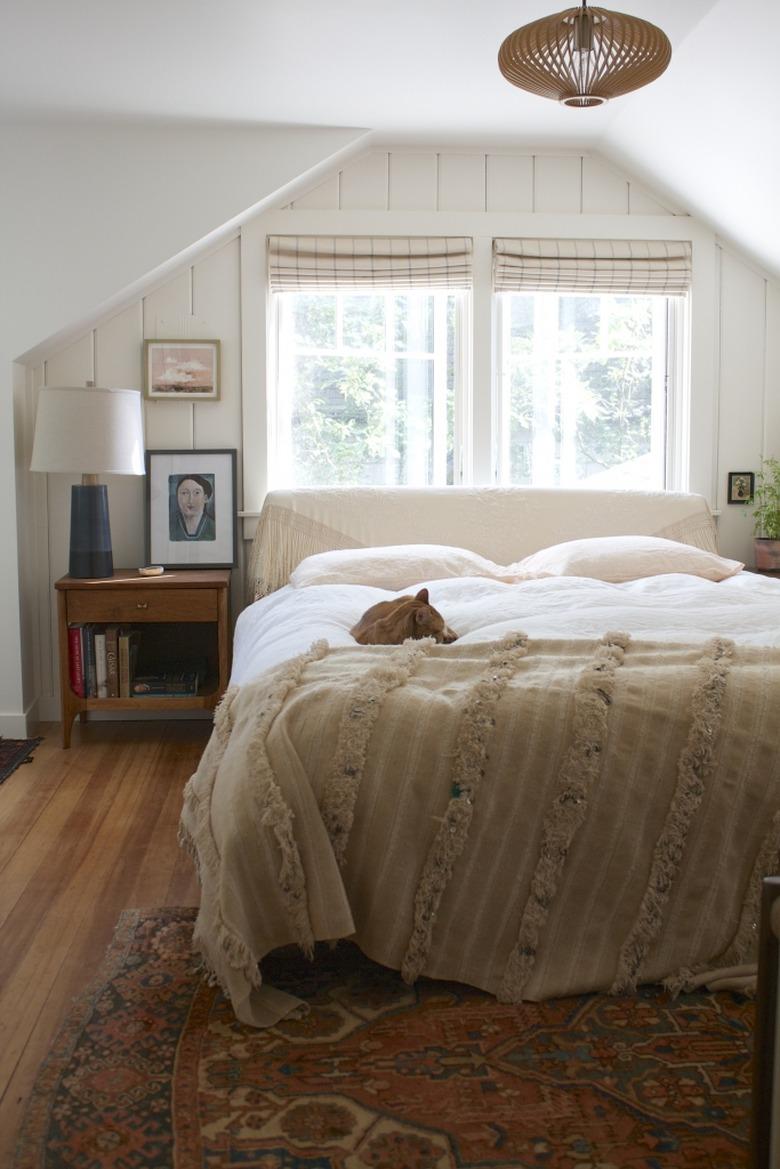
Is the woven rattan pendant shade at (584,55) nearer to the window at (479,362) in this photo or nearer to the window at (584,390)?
the window at (479,362)

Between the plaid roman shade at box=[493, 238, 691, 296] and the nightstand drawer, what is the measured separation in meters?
1.78

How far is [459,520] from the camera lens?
415 centimetres

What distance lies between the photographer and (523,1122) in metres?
1.58

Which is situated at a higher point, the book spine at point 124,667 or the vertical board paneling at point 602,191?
the vertical board paneling at point 602,191

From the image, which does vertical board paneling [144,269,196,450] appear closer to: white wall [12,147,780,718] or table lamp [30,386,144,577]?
white wall [12,147,780,718]

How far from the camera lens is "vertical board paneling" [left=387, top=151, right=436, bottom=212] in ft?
14.1

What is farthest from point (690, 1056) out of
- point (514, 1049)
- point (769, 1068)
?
point (769, 1068)

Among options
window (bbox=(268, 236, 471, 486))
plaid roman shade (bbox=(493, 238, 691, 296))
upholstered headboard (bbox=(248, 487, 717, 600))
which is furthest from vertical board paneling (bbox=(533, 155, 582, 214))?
upholstered headboard (bbox=(248, 487, 717, 600))

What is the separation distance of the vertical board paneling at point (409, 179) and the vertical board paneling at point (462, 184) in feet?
0.20

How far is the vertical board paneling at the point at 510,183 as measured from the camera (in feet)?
14.2

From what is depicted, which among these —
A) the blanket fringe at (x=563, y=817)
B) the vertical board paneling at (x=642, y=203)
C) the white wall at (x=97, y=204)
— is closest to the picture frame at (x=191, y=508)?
the white wall at (x=97, y=204)

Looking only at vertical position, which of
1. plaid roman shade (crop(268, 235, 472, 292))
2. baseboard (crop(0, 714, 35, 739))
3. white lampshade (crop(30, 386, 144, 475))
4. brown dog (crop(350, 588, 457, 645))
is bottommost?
baseboard (crop(0, 714, 35, 739))

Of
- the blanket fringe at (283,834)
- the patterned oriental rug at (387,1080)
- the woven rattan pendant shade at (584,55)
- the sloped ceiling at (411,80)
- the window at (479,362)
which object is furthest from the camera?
the window at (479,362)

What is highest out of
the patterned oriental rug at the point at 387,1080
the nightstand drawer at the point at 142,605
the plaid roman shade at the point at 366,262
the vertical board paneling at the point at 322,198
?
the vertical board paneling at the point at 322,198
